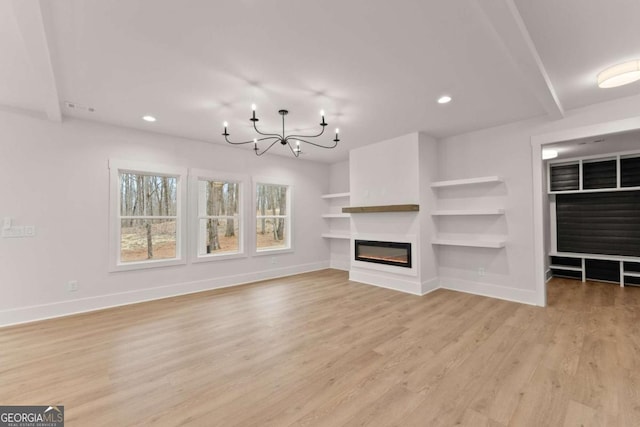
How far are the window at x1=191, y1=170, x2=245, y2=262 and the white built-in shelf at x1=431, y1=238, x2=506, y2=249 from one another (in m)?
3.66

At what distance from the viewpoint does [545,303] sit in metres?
3.87

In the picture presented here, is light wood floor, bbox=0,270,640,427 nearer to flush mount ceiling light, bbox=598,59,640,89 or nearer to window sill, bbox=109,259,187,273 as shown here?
window sill, bbox=109,259,187,273

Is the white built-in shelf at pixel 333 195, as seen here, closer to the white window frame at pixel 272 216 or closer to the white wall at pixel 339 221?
the white wall at pixel 339 221

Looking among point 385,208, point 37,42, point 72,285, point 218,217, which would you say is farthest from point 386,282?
point 37,42

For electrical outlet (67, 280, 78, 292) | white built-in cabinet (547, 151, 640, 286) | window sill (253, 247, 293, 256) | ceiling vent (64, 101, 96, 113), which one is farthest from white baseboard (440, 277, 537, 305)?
ceiling vent (64, 101, 96, 113)

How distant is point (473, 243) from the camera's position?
14.3 ft

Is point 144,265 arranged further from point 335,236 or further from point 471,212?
point 471,212

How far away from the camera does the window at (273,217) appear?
5985mm

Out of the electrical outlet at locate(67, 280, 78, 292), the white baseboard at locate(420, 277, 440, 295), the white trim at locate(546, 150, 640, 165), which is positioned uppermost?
the white trim at locate(546, 150, 640, 165)

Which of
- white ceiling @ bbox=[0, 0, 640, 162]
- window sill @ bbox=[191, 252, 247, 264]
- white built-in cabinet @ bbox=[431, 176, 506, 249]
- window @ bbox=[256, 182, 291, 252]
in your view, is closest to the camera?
white ceiling @ bbox=[0, 0, 640, 162]

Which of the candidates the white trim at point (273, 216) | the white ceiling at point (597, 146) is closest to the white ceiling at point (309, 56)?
the white ceiling at point (597, 146)

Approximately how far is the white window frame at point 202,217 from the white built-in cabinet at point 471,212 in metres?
3.52

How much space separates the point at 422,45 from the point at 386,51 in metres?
0.29

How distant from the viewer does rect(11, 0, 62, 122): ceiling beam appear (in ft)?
5.85
